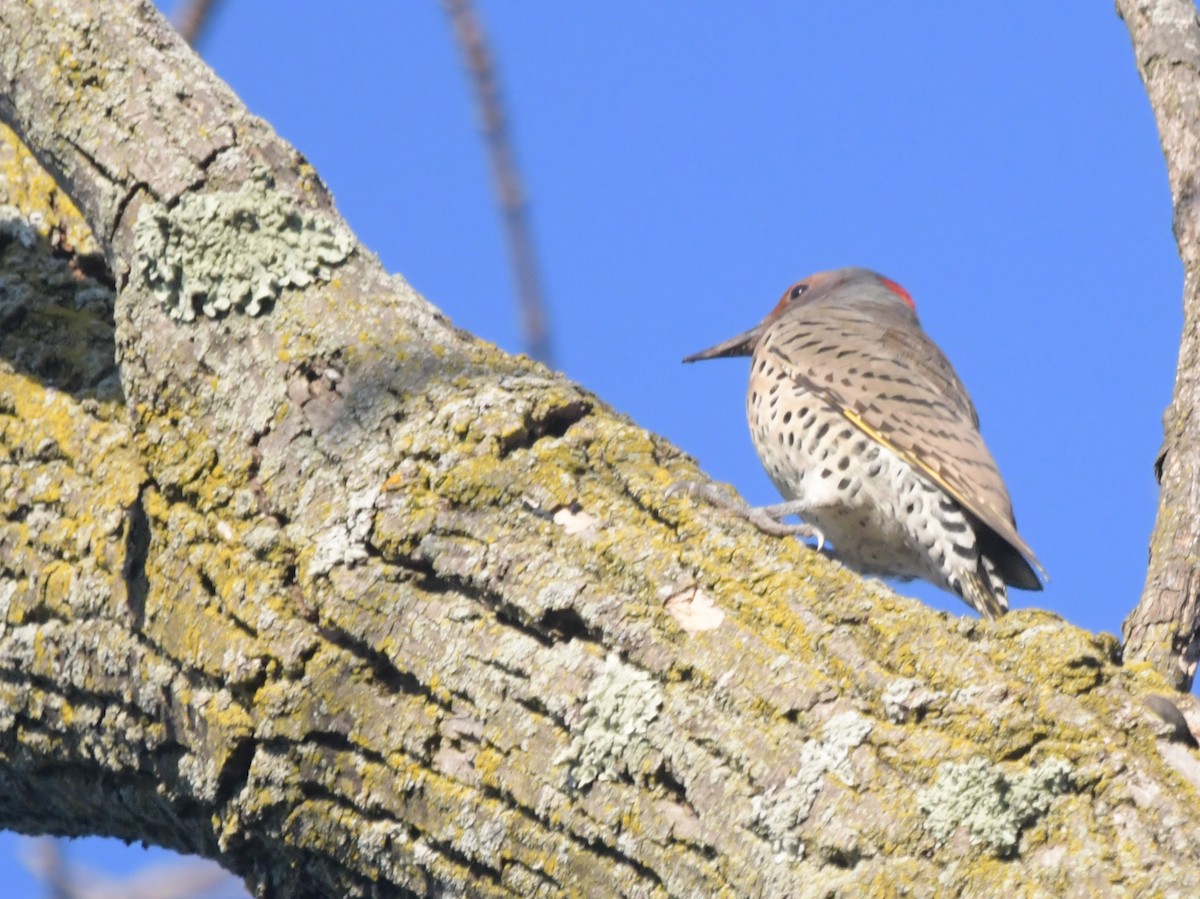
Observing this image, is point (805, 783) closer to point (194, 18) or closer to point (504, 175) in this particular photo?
point (504, 175)

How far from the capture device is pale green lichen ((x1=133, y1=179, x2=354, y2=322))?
8.83ft

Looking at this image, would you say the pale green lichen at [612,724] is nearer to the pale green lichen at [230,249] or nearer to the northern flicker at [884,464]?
the pale green lichen at [230,249]

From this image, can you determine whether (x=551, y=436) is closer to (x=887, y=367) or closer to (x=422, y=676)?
(x=422, y=676)

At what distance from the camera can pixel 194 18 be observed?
303 centimetres

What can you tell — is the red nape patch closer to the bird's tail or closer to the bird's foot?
the bird's tail

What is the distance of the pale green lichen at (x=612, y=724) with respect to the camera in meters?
2.03

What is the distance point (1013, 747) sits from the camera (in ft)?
6.22

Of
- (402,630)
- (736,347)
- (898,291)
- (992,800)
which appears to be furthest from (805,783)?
(898,291)

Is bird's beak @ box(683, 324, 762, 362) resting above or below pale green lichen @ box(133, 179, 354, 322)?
above

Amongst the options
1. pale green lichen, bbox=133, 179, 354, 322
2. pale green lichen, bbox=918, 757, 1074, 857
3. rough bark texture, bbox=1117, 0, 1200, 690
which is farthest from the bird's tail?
pale green lichen, bbox=918, 757, 1074, 857

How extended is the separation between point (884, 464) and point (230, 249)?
2.46 metres

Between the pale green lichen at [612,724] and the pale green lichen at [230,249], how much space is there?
1.09m

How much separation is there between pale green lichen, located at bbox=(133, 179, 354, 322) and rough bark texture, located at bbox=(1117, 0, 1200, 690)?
1.70 m

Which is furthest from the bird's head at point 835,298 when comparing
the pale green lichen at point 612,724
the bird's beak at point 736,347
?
the pale green lichen at point 612,724
